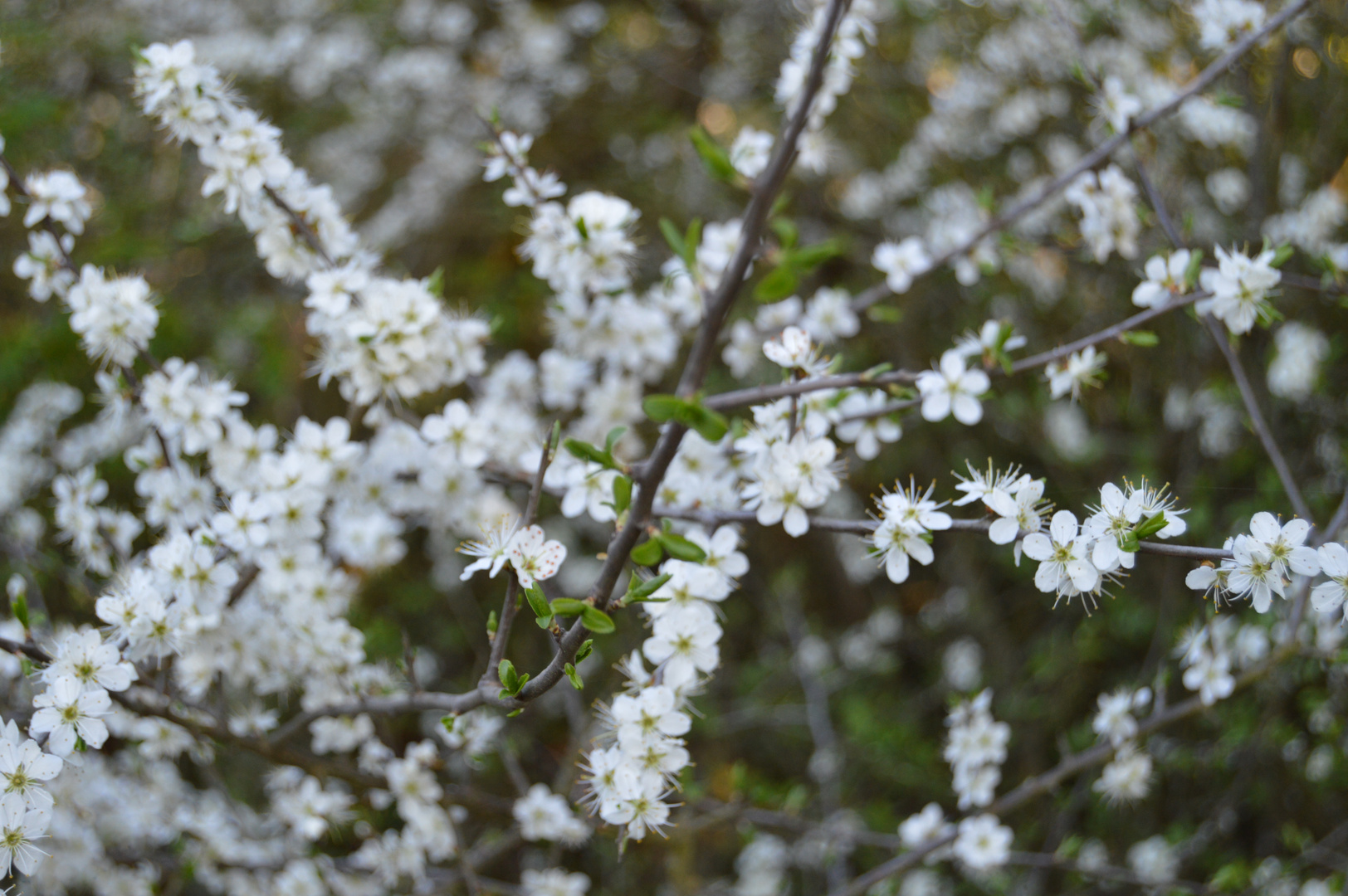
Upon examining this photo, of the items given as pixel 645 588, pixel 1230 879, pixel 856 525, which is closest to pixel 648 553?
pixel 645 588

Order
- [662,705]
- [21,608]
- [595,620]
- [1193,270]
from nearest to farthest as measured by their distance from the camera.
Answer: [595,620]
[662,705]
[21,608]
[1193,270]

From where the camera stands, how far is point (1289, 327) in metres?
2.91

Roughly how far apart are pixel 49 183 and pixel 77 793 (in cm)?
140

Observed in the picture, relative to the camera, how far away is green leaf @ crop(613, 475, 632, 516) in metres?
1.09

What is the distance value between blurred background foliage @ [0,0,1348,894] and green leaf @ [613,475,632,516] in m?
1.08

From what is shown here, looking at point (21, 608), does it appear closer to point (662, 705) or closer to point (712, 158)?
point (662, 705)

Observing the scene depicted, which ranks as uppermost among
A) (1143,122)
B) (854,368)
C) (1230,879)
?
(854,368)

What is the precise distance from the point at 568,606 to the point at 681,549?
16 centimetres

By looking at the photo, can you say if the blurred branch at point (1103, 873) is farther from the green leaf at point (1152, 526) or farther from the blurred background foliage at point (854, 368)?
the green leaf at point (1152, 526)

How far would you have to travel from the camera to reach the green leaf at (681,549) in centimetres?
103

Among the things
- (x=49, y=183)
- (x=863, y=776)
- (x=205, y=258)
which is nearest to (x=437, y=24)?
(x=205, y=258)

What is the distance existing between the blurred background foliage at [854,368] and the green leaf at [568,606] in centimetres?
115

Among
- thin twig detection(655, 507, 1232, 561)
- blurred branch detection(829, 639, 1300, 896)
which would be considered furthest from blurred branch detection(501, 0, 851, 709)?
blurred branch detection(829, 639, 1300, 896)

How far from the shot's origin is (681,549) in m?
1.04
